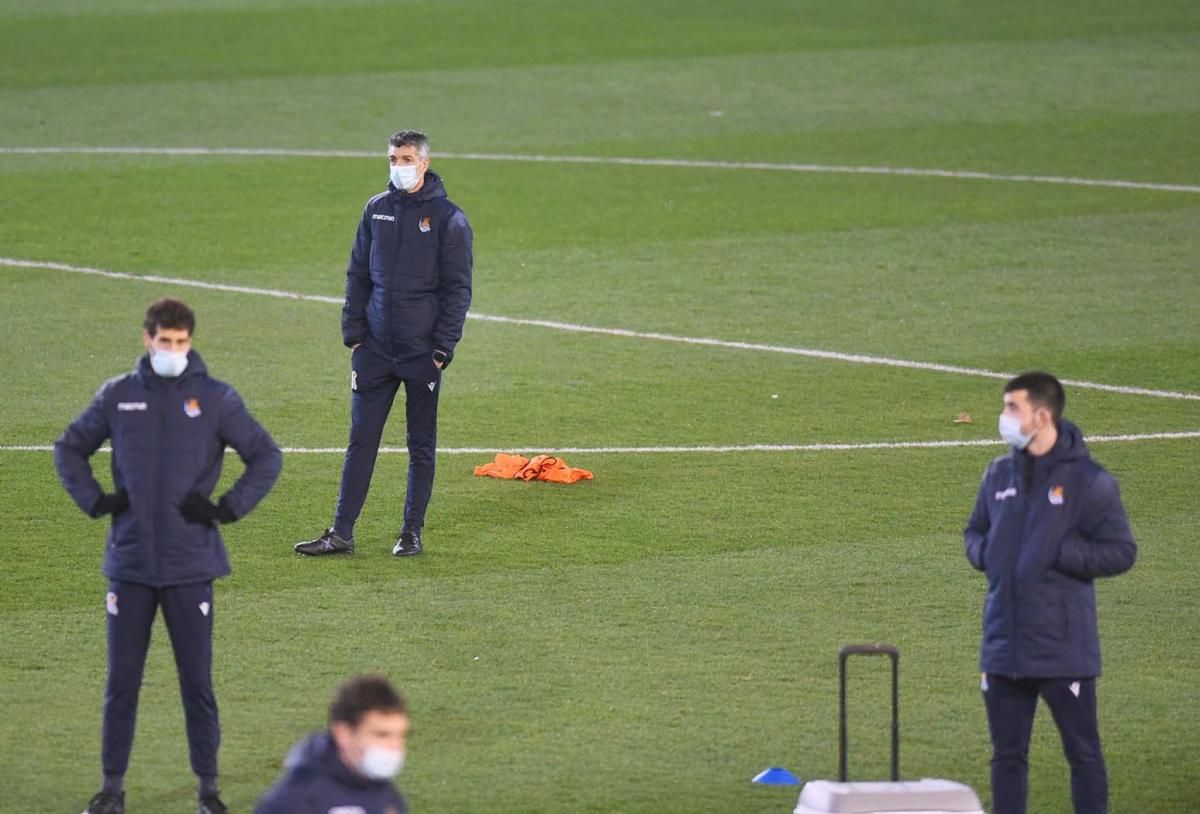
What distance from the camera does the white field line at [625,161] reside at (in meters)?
25.7

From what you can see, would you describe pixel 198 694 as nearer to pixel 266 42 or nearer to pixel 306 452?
pixel 306 452

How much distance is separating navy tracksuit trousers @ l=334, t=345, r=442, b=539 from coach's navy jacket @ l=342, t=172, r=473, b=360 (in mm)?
89

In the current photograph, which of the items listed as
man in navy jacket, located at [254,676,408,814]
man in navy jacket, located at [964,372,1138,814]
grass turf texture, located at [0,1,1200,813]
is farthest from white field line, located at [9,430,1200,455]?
man in navy jacket, located at [254,676,408,814]

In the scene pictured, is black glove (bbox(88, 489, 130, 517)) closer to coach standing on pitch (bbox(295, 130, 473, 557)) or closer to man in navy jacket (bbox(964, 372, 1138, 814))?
man in navy jacket (bbox(964, 372, 1138, 814))

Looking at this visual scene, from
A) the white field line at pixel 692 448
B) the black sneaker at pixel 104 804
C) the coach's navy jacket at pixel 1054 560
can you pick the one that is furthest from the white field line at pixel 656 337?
the black sneaker at pixel 104 804

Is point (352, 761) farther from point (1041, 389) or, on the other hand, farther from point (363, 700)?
point (1041, 389)

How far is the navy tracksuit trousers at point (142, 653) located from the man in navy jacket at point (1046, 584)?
9.60ft

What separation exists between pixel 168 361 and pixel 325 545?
4039mm

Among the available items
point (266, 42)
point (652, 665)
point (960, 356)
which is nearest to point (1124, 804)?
point (652, 665)

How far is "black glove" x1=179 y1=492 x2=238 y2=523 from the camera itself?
8367mm

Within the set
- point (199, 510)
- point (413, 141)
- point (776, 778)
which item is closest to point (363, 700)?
point (199, 510)

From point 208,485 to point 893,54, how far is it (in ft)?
89.8

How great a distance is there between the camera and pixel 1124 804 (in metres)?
8.85

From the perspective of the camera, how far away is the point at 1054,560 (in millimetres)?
8094
